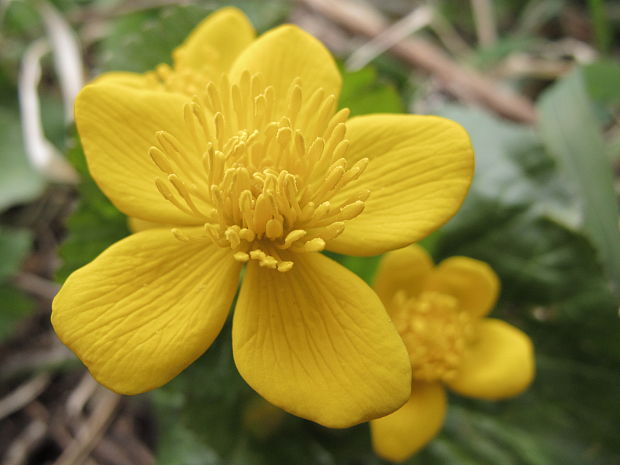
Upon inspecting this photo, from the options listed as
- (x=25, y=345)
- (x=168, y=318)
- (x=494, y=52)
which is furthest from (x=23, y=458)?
(x=494, y=52)

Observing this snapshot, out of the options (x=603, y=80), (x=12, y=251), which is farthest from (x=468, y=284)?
(x=12, y=251)

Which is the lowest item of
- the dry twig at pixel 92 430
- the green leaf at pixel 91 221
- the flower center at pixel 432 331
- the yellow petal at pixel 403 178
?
the dry twig at pixel 92 430

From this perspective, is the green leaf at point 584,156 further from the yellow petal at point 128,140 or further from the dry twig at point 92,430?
the dry twig at point 92,430

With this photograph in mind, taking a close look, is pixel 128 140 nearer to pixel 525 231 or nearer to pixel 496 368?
pixel 496 368

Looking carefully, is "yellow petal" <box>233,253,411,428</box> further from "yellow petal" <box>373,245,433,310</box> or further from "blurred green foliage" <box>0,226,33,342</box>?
"blurred green foliage" <box>0,226,33,342</box>

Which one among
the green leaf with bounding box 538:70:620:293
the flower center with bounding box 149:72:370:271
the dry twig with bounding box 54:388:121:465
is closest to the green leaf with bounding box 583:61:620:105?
the green leaf with bounding box 538:70:620:293

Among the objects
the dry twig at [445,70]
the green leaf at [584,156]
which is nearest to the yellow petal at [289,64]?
the green leaf at [584,156]

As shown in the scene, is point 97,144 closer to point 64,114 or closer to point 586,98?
point 64,114
